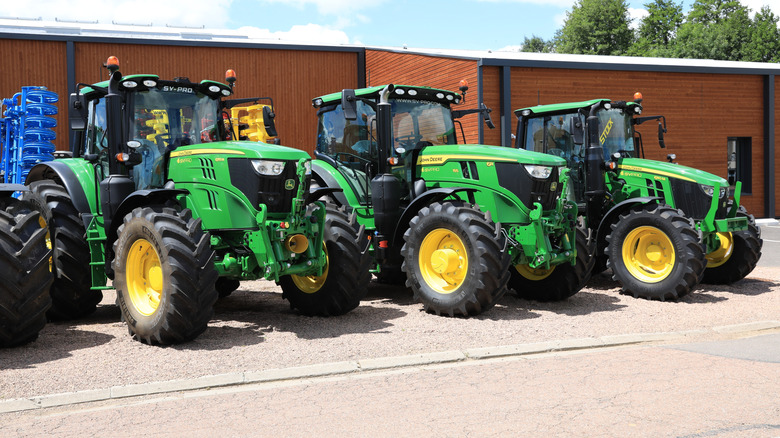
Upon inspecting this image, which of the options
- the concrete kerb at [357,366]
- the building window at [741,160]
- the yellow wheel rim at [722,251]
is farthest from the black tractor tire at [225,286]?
the building window at [741,160]

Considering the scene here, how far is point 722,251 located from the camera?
11320 millimetres

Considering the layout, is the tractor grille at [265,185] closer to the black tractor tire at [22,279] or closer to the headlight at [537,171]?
the black tractor tire at [22,279]

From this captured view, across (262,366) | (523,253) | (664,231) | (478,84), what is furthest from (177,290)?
(478,84)

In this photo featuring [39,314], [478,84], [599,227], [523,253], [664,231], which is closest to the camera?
[39,314]

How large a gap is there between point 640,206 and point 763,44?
5300 centimetres

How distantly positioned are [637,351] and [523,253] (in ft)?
7.07

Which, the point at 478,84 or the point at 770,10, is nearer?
the point at 478,84

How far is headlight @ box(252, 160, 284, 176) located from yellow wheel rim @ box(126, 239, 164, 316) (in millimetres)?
1260

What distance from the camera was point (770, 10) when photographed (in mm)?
58188

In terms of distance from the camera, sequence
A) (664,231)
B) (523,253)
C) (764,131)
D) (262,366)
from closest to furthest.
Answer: (262,366) → (523,253) → (664,231) → (764,131)

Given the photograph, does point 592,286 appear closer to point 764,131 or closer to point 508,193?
point 508,193

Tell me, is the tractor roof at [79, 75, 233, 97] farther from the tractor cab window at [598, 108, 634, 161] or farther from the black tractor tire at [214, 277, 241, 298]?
the tractor cab window at [598, 108, 634, 161]

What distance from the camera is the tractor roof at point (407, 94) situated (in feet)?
33.3

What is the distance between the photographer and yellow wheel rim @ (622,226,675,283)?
1016 cm
